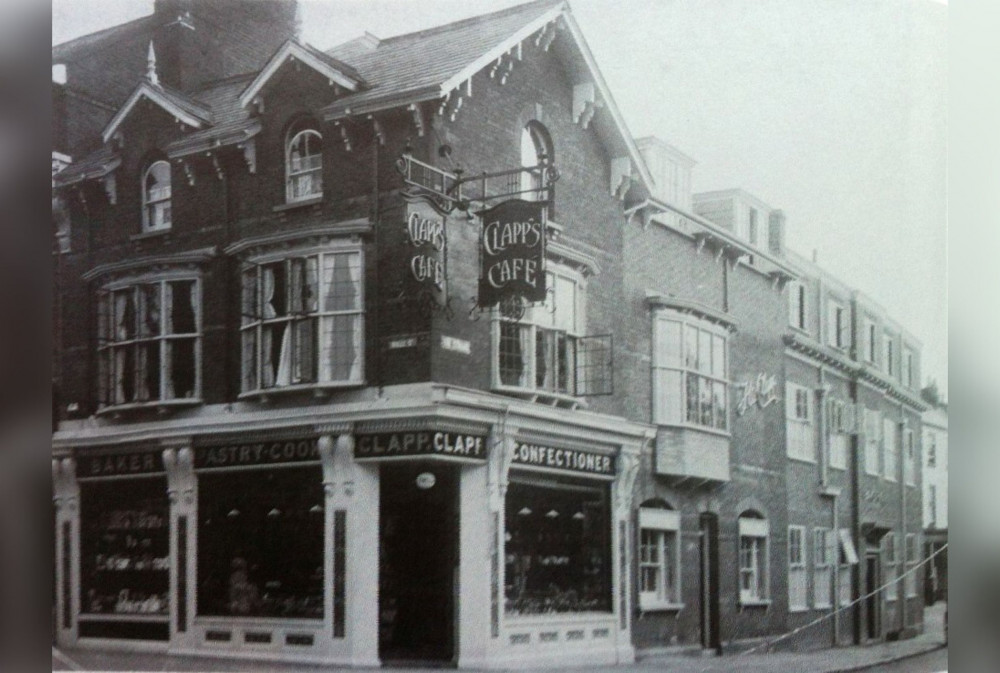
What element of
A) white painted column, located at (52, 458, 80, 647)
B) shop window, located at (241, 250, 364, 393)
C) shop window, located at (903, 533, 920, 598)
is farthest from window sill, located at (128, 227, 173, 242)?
shop window, located at (903, 533, 920, 598)

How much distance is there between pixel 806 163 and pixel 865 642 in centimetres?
272

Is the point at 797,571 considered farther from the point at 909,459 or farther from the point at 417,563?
the point at 417,563

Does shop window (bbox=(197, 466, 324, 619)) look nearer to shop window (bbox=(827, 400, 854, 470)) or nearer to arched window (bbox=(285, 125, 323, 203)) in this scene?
arched window (bbox=(285, 125, 323, 203))

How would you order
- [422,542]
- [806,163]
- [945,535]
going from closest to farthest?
[422,542]
[806,163]
[945,535]

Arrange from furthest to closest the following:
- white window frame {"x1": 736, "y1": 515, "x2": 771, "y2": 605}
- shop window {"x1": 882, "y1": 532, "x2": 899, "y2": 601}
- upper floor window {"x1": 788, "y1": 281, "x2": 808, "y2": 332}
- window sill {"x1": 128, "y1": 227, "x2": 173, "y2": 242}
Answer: shop window {"x1": 882, "y1": 532, "x2": 899, "y2": 601}
upper floor window {"x1": 788, "y1": 281, "x2": 808, "y2": 332}
white window frame {"x1": 736, "y1": 515, "x2": 771, "y2": 605}
window sill {"x1": 128, "y1": 227, "x2": 173, "y2": 242}

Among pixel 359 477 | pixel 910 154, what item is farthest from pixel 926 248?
pixel 359 477

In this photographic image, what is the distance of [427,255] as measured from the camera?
667 cm

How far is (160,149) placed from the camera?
281 inches

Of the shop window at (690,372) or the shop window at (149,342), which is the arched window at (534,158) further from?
the shop window at (149,342)

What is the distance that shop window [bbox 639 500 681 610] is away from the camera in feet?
24.1

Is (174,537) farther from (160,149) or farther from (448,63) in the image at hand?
(448,63)

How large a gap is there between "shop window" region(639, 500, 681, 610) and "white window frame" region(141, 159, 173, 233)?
288 cm

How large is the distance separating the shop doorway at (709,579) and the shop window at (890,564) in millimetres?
1144

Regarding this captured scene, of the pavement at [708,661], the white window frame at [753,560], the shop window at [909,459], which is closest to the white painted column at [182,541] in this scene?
the pavement at [708,661]
